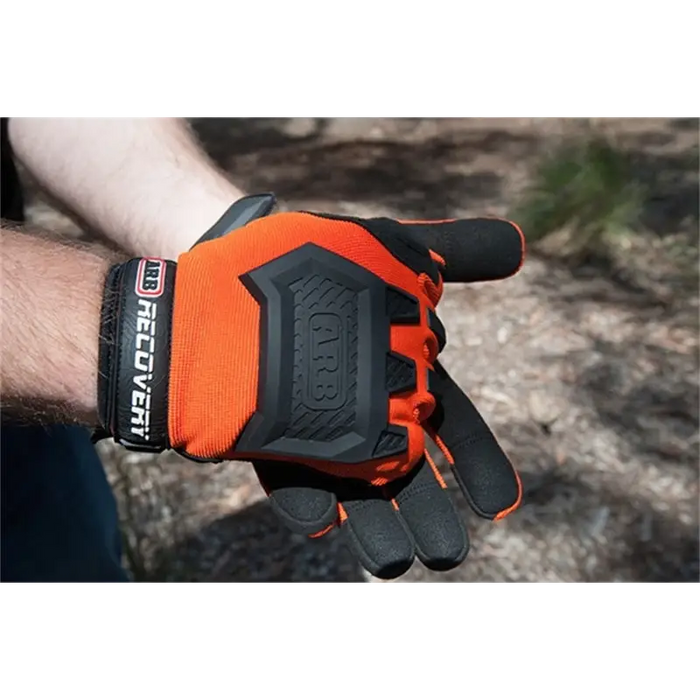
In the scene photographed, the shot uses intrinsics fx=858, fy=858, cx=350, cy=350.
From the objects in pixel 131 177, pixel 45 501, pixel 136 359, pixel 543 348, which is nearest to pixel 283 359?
pixel 136 359

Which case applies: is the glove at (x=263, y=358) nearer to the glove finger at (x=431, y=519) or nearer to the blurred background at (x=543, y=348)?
the glove finger at (x=431, y=519)

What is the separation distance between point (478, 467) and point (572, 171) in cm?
201

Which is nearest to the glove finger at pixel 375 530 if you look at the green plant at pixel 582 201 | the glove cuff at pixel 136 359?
the glove cuff at pixel 136 359

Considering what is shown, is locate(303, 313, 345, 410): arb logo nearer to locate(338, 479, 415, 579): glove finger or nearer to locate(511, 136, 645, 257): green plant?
locate(338, 479, 415, 579): glove finger

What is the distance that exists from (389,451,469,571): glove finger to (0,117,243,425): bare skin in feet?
1.36

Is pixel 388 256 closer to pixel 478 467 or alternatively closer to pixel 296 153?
pixel 478 467

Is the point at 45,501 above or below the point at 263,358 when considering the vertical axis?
below

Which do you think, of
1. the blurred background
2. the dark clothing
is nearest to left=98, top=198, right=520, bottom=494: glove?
the dark clothing

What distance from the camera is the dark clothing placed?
1480mm

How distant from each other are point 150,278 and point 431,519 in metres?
0.47

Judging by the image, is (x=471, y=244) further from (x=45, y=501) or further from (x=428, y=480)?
(x=45, y=501)

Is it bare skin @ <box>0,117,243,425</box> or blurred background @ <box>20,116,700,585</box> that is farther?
blurred background @ <box>20,116,700,585</box>

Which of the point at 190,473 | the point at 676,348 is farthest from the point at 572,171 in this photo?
the point at 190,473

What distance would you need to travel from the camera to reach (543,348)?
2707mm
